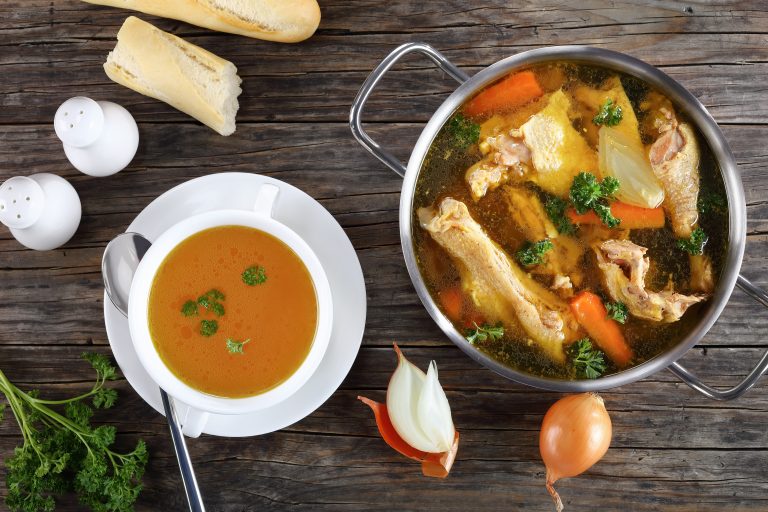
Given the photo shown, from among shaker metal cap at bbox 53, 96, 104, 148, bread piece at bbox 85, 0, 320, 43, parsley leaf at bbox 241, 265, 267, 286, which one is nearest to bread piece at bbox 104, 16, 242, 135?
bread piece at bbox 85, 0, 320, 43

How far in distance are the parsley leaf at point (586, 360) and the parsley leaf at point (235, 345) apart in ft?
2.76

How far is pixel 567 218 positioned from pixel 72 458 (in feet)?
5.14

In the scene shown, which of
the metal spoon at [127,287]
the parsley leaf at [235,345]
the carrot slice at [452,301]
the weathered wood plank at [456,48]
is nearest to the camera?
the parsley leaf at [235,345]

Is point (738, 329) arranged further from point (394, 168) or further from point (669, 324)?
point (394, 168)

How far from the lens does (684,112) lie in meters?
1.72

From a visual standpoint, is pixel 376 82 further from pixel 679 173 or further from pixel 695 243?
pixel 695 243

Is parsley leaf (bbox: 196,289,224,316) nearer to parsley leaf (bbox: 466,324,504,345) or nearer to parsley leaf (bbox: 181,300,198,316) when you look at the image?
parsley leaf (bbox: 181,300,198,316)

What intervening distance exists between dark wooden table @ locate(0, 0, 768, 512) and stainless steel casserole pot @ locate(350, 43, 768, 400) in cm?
30

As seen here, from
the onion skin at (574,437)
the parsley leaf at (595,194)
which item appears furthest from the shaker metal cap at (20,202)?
the onion skin at (574,437)

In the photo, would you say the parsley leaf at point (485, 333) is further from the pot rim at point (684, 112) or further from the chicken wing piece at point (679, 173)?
the chicken wing piece at point (679, 173)

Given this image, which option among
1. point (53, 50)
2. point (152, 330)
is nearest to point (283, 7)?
point (53, 50)

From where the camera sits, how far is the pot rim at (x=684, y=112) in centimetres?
168

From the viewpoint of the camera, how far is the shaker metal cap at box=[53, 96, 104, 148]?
1.76m

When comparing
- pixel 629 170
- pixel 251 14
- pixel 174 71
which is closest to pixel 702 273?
pixel 629 170
